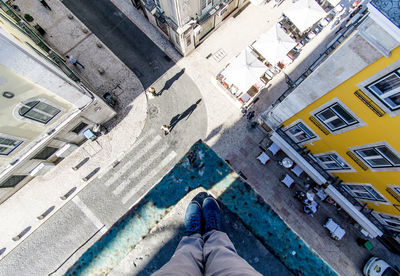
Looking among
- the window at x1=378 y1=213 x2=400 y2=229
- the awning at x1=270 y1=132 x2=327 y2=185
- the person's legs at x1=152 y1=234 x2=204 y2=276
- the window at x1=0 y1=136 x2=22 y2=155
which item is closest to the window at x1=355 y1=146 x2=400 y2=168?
the awning at x1=270 y1=132 x2=327 y2=185

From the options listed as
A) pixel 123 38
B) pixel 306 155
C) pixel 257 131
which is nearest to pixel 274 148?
pixel 257 131

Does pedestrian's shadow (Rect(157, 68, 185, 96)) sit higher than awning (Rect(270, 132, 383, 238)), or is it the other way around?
pedestrian's shadow (Rect(157, 68, 185, 96))

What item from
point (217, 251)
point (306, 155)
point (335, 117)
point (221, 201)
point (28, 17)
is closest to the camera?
point (217, 251)

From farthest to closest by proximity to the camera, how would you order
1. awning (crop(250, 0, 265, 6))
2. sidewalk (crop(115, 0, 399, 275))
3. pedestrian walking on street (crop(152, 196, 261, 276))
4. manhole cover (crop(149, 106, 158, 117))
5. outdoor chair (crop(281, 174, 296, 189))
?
awning (crop(250, 0, 265, 6)) → manhole cover (crop(149, 106, 158, 117)) → outdoor chair (crop(281, 174, 296, 189)) → sidewalk (crop(115, 0, 399, 275)) → pedestrian walking on street (crop(152, 196, 261, 276))

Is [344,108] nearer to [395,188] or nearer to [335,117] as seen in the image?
[335,117]

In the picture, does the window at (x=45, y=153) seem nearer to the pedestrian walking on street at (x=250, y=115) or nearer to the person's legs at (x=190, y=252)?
the person's legs at (x=190, y=252)

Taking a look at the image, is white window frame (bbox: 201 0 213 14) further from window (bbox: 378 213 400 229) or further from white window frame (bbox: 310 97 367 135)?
window (bbox: 378 213 400 229)
